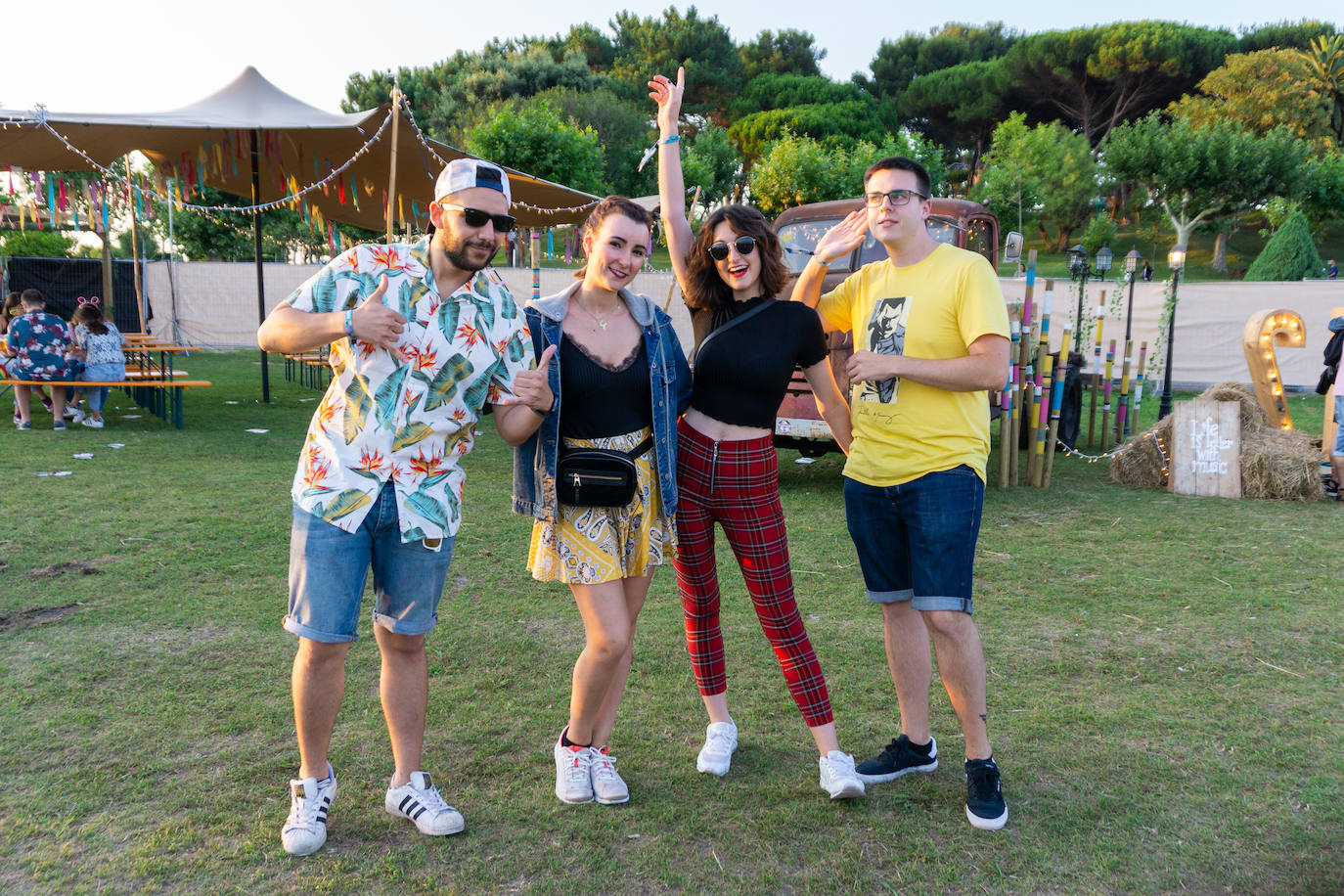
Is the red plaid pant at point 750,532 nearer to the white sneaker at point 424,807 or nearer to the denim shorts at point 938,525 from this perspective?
the denim shorts at point 938,525

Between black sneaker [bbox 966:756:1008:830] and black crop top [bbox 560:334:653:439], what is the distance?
4.78 ft

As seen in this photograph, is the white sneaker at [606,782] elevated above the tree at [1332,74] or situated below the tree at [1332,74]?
below

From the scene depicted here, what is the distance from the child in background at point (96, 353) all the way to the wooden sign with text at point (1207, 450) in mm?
10562

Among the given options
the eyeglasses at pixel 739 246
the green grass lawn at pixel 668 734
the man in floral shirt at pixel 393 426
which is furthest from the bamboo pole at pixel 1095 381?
the man in floral shirt at pixel 393 426

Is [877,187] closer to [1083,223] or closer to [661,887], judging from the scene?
[661,887]

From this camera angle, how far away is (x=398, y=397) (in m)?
2.33

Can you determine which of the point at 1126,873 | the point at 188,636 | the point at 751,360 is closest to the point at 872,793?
the point at 1126,873

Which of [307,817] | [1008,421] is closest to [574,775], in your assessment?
[307,817]

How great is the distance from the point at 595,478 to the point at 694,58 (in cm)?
5663

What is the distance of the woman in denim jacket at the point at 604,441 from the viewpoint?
2.64 meters

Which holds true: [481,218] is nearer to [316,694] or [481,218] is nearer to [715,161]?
[316,694]

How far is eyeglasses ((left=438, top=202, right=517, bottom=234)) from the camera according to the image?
7.70ft

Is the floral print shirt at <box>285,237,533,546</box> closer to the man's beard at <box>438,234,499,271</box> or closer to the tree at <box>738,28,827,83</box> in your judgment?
the man's beard at <box>438,234,499,271</box>

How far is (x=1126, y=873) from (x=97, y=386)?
34.6 ft
